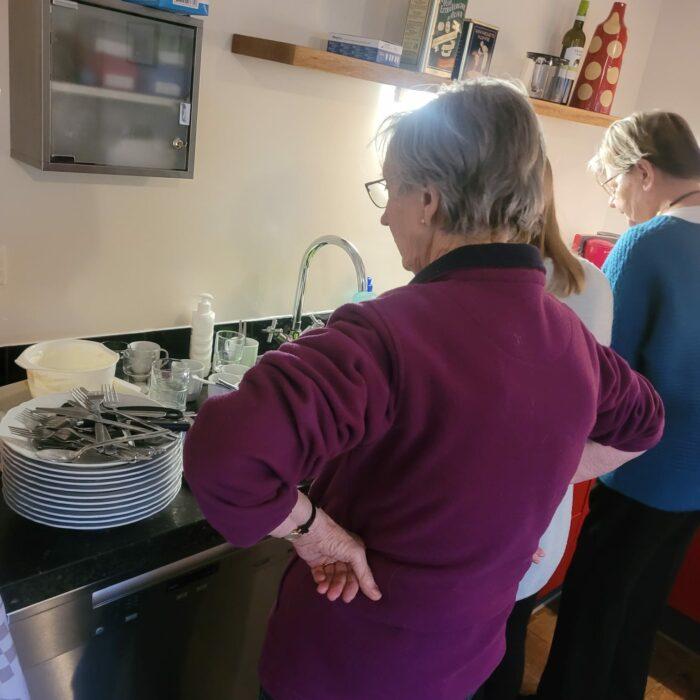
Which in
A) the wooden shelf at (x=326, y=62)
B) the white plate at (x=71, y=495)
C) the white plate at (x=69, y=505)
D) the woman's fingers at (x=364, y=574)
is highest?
the wooden shelf at (x=326, y=62)

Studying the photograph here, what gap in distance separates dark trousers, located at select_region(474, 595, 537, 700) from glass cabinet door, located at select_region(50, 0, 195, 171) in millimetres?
1353

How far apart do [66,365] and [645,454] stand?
4.62 ft

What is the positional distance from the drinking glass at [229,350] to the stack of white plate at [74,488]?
1.97 feet

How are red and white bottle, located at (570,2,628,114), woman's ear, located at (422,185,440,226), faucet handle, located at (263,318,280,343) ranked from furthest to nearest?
red and white bottle, located at (570,2,628,114) < faucet handle, located at (263,318,280,343) < woman's ear, located at (422,185,440,226)

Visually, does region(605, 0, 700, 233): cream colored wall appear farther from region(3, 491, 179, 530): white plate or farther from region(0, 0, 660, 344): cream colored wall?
region(3, 491, 179, 530): white plate

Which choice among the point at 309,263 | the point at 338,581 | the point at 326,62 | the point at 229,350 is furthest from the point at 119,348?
the point at 338,581

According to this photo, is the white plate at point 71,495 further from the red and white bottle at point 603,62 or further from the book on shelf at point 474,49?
the red and white bottle at point 603,62

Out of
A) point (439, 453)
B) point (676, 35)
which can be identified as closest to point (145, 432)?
point (439, 453)

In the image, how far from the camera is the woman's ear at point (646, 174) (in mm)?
1644

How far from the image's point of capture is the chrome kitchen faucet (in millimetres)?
1706

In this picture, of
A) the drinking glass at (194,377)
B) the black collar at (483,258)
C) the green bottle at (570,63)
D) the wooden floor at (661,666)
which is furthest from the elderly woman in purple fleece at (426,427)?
the green bottle at (570,63)

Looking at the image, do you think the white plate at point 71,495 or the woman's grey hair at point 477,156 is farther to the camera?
the white plate at point 71,495

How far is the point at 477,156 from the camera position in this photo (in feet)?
2.54

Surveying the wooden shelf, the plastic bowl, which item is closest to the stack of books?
the wooden shelf
